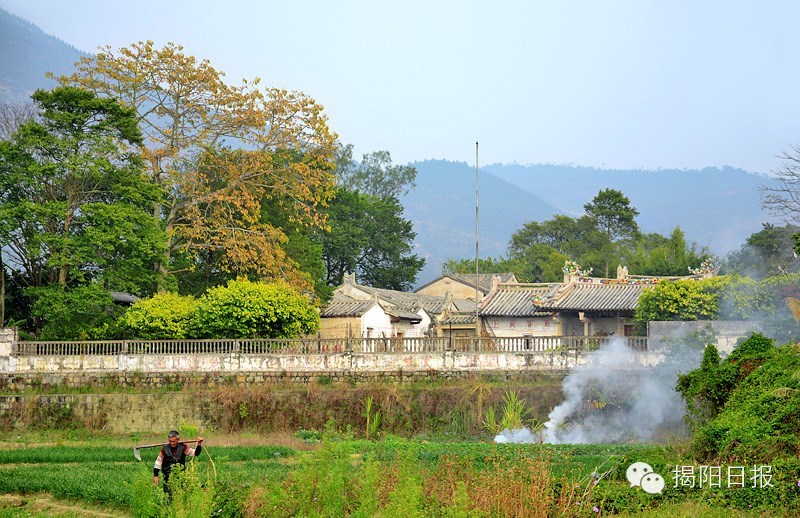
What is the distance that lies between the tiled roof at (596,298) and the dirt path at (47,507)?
2843 centimetres

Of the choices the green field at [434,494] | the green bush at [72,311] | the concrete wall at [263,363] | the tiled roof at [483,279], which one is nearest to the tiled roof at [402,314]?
Result: the tiled roof at [483,279]

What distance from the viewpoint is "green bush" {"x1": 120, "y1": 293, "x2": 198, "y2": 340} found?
125ft

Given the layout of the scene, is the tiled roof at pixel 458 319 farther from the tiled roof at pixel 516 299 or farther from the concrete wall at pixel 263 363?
the concrete wall at pixel 263 363

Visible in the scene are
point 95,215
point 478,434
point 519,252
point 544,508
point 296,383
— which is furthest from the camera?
point 519,252

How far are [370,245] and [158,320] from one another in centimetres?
3585

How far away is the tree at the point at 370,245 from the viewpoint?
68438mm

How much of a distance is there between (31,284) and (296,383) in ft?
41.0

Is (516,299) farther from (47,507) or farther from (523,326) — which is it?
(47,507)

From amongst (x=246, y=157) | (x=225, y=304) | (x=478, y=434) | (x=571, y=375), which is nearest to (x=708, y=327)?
(x=571, y=375)

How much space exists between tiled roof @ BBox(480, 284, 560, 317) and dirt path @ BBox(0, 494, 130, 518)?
94.1 ft

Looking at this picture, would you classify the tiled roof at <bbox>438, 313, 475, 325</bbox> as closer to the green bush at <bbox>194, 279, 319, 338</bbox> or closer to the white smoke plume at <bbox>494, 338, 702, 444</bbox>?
the green bush at <bbox>194, 279, 319, 338</bbox>

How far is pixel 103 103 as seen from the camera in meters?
40.0

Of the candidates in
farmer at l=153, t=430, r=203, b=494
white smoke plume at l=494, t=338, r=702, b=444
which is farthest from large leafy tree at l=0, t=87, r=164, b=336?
farmer at l=153, t=430, r=203, b=494

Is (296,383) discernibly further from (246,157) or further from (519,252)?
(519,252)
